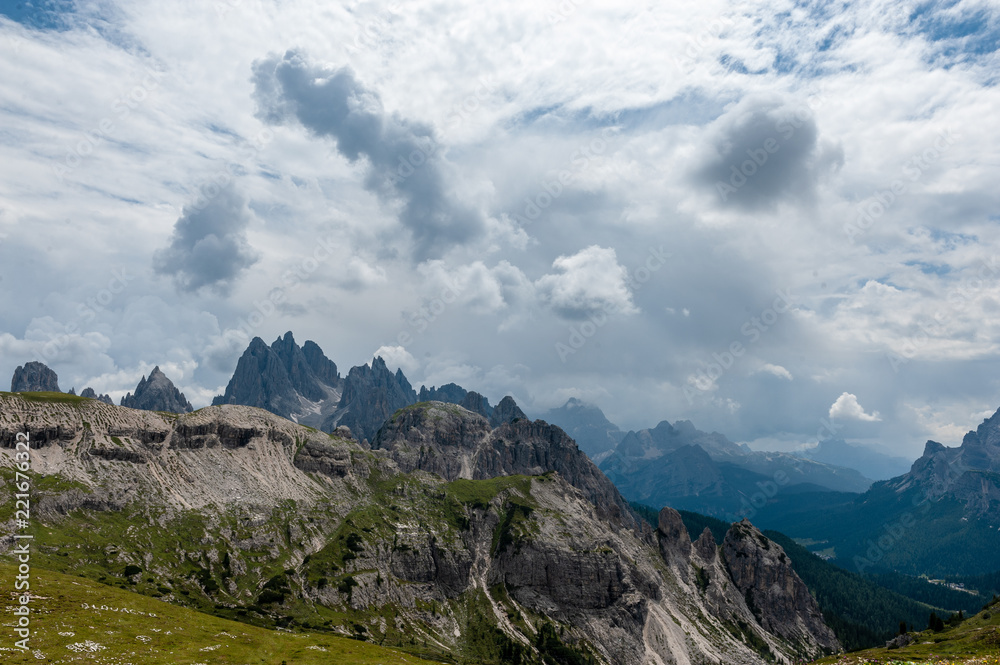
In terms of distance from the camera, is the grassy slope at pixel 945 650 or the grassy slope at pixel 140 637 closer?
the grassy slope at pixel 945 650

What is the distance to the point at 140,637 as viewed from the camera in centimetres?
13538

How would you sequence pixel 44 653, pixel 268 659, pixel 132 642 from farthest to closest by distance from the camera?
pixel 268 659, pixel 132 642, pixel 44 653

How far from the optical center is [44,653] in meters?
111

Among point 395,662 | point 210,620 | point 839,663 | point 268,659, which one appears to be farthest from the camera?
point 210,620

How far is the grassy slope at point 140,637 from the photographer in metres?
118

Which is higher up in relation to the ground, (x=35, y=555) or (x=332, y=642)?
(x=35, y=555)

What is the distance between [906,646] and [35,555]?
276993 mm

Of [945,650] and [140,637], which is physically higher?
[945,650]

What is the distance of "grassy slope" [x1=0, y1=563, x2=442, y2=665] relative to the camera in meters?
118

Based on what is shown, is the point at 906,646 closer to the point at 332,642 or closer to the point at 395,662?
the point at 395,662

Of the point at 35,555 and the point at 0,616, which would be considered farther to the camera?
the point at 35,555

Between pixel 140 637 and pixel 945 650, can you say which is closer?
pixel 140 637

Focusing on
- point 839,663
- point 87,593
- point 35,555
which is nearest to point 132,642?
point 87,593

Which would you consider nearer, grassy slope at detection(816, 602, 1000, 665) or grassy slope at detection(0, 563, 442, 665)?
grassy slope at detection(816, 602, 1000, 665)
